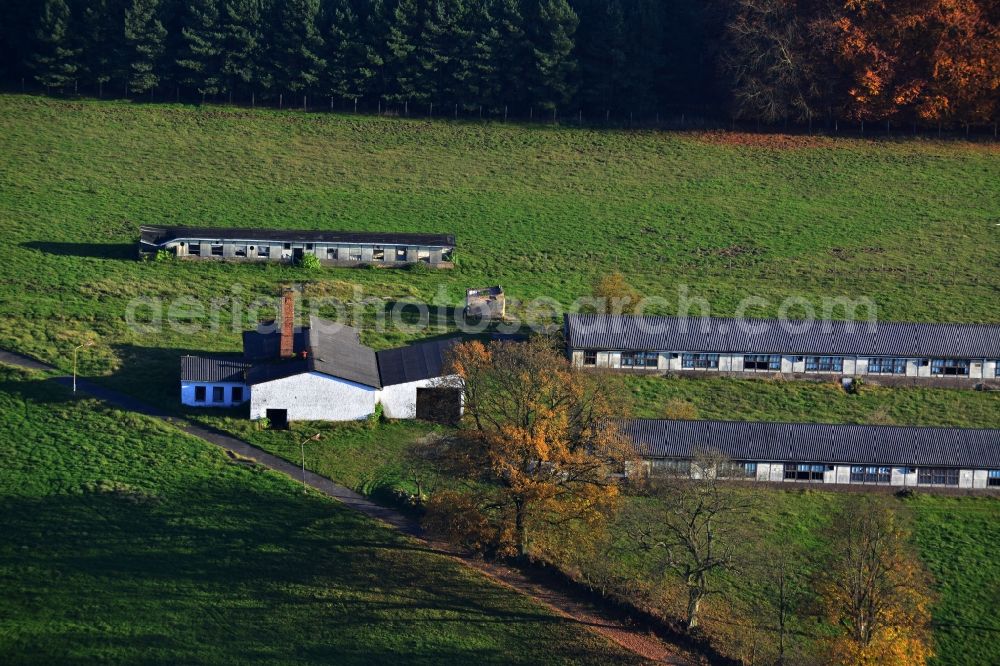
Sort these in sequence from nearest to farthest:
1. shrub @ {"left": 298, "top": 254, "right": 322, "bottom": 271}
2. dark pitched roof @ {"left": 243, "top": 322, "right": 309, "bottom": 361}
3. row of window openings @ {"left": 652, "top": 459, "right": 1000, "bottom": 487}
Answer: row of window openings @ {"left": 652, "top": 459, "right": 1000, "bottom": 487} → dark pitched roof @ {"left": 243, "top": 322, "right": 309, "bottom": 361} → shrub @ {"left": 298, "top": 254, "right": 322, "bottom": 271}

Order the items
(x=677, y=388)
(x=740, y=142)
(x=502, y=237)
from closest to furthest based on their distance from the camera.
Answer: (x=677, y=388) → (x=502, y=237) → (x=740, y=142)

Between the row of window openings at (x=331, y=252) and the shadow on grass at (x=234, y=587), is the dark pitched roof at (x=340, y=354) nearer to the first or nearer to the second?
the shadow on grass at (x=234, y=587)

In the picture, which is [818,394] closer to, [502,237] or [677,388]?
[677,388]

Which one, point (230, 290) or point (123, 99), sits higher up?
point (123, 99)

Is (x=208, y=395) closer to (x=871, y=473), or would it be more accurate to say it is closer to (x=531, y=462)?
(x=531, y=462)

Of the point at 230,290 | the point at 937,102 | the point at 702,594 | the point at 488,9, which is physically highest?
the point at 488,9

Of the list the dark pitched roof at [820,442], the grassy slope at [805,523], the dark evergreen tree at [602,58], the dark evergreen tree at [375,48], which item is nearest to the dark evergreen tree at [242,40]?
the dark evergreen tree at [375,48]

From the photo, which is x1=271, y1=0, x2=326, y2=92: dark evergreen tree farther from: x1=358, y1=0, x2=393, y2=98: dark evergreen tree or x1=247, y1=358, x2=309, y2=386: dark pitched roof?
x1=247, y1=358, x2=309, y2=386: dark pitched roof

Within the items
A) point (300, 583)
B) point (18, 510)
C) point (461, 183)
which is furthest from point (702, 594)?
point (461, 183)

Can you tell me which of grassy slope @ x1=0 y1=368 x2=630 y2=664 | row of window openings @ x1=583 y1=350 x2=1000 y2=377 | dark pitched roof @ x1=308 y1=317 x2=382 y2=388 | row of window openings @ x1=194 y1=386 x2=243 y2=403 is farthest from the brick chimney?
row of window openings @ x1=583 y1=350 x2=1000 y2=377
